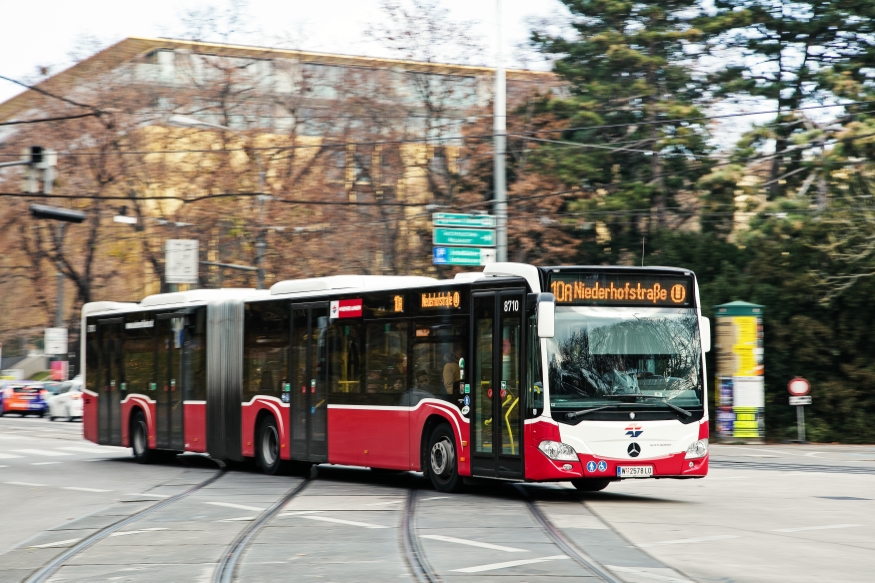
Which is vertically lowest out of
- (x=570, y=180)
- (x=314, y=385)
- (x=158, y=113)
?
(x=314, y=385)

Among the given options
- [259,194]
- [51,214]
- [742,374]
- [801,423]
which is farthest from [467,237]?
[51,214]

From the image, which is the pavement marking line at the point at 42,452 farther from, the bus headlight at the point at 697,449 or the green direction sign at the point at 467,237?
the bus headlight at the point at 697,449

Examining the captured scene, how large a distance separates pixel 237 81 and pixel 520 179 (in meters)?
11.6

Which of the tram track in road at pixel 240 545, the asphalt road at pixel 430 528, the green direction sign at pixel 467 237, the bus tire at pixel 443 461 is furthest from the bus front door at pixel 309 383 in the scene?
the green direction sign at pixel 467 237

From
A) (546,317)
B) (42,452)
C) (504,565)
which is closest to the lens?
(504,565)

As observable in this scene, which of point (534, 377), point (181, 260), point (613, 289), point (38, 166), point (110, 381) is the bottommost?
point (110, 381)

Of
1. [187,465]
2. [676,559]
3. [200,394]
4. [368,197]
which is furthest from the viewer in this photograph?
[368,197]

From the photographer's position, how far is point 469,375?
53.4 ft

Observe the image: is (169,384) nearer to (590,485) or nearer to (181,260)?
(590,485)

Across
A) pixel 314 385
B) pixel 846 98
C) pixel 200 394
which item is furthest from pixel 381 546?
pixel 846 98

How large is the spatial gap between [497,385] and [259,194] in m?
19.4

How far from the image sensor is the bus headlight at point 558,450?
1498 centimetres

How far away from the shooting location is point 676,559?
10477mm

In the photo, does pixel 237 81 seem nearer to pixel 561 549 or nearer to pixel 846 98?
pixel 846 98
